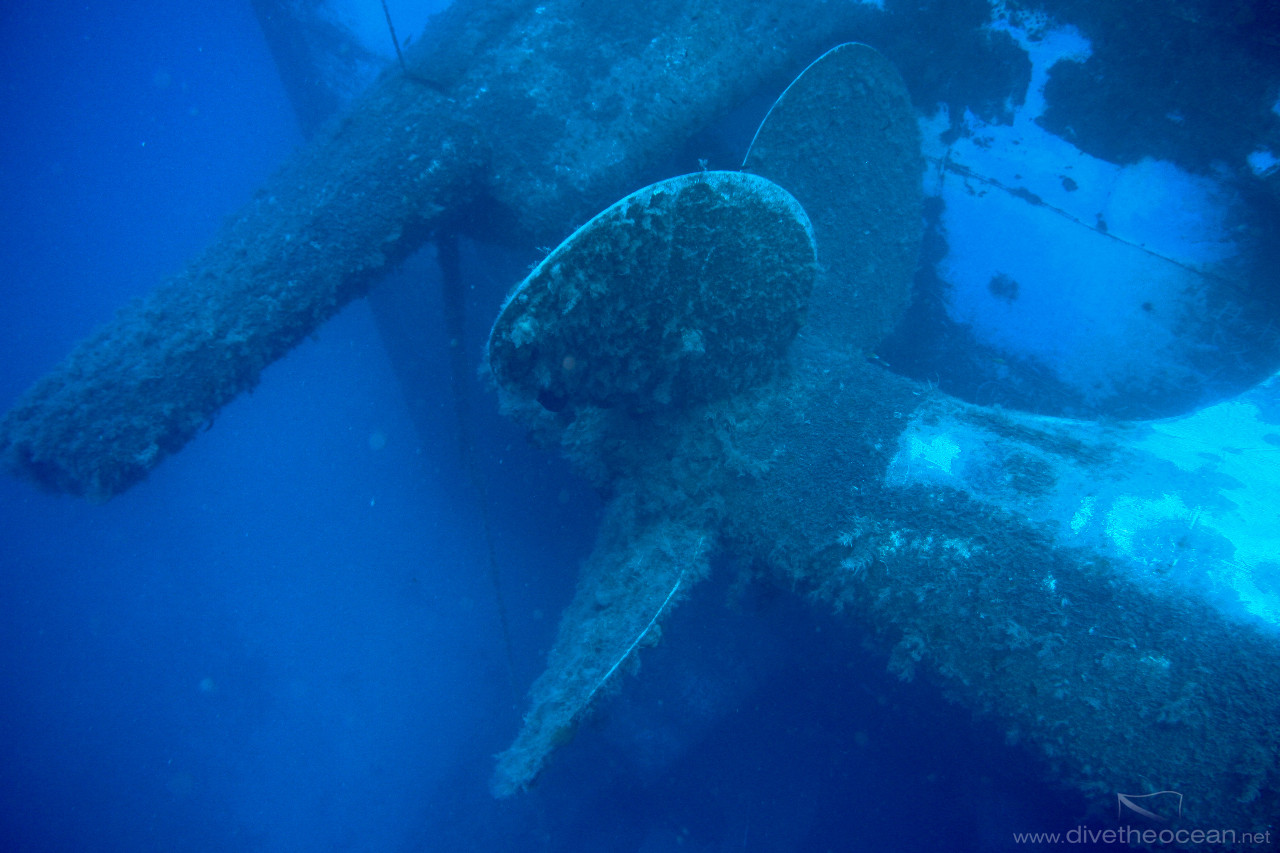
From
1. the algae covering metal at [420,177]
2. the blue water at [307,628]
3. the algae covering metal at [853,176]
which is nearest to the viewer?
the algae covering metal at [420,177]

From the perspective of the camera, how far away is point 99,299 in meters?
12.8

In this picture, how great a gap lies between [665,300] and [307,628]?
1122cm

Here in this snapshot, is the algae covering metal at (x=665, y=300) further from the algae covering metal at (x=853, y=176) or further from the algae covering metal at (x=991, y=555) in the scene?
the algae covering metal at (x=853, y=176)

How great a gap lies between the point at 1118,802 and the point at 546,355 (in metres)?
2.93

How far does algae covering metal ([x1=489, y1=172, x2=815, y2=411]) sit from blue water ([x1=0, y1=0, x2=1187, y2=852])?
4.80ft

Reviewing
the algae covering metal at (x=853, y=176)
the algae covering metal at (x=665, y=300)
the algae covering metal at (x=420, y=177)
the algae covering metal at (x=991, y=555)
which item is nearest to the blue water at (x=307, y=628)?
the algae covering metal at (x=991, y=555)

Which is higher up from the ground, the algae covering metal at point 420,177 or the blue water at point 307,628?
the algae covering metal at point 420,177

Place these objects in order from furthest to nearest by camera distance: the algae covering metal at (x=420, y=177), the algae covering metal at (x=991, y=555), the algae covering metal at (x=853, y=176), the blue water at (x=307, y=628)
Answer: the blue water at (x=307, y=628), the algae covering metal at (x=853, y=176), the algae covering metal at (x=420, y=177), the algae covering metal at (x=991, y=555)

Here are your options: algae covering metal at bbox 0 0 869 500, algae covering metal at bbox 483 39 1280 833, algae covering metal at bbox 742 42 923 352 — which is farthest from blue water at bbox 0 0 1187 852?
algae covering metal at bbox 742 42 923 352

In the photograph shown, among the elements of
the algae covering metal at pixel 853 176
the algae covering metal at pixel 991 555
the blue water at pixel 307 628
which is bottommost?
the blue water at pixel 307 628

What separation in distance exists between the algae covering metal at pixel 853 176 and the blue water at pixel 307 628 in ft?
7.18

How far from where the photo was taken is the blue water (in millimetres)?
4836

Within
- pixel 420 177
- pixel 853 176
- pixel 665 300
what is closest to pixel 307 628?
pixel 420 177

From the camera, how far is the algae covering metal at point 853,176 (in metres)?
3.54
